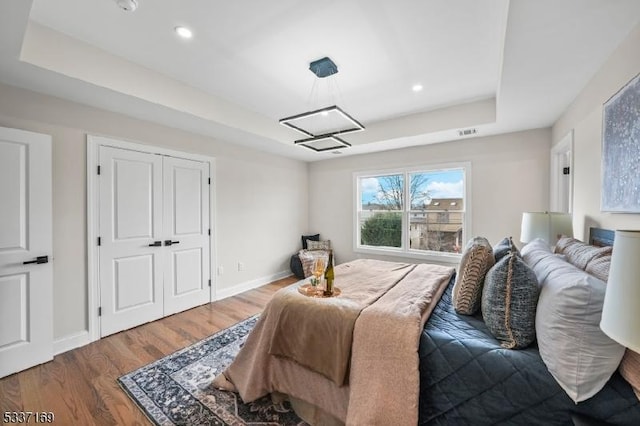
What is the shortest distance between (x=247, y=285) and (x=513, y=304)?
3.91 m

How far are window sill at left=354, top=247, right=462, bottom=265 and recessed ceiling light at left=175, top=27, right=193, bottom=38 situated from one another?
13.6 feet

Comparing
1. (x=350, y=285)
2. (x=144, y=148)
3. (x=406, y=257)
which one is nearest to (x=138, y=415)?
(x=350, y=285)

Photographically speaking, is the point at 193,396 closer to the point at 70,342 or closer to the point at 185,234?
the point at 70,342

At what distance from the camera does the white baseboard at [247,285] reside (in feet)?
13.3

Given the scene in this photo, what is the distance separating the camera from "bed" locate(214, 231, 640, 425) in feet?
3.65

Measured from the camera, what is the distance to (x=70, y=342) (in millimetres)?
2584

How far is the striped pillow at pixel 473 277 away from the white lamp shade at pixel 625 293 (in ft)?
2.89

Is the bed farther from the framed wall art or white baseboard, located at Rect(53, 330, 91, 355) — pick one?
white baseboard, located at Rect(53, 330, 91, 355)

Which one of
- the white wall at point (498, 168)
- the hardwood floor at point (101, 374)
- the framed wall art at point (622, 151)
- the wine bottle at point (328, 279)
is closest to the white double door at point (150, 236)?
the hardwood floor at point (101, 374)

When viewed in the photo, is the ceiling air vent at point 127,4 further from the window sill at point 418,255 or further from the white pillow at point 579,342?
the window sill at point 418,255

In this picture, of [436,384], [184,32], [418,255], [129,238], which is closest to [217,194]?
[129,238]

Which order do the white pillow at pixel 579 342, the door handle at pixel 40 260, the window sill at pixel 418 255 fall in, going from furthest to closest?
the window sill at pixel 418 255 → the door handle at pixel 40 260 → the white pillow at pixel 579 342

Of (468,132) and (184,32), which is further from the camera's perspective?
(468,132)

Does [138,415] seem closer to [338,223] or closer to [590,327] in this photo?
[590,327]
